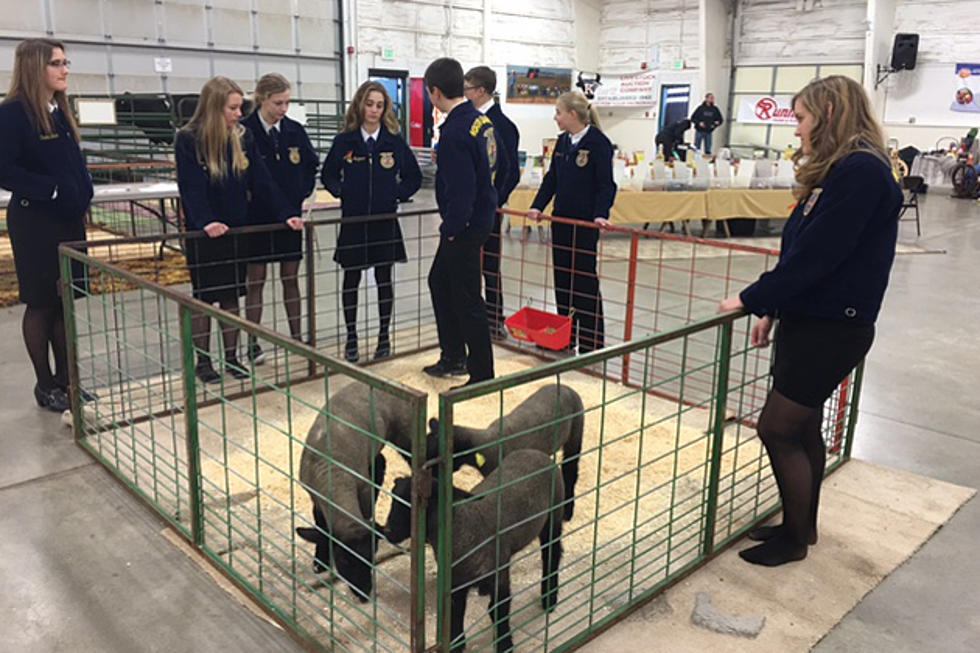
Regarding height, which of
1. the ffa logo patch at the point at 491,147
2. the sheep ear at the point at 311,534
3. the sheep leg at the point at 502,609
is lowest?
the sheep leg at the point at 502,609

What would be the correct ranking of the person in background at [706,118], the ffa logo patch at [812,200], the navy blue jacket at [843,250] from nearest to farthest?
1. the navy blue jacket at [843,250]
2. the ffa logo patch at [812,200]
3. the person in background at [706,118]

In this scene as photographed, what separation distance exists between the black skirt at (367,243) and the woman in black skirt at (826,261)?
7.89ft

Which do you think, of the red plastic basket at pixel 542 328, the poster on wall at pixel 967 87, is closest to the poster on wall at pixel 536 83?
the poster on wall at pixel 967 87

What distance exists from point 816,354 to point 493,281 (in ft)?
9.95

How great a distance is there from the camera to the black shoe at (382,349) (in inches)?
187

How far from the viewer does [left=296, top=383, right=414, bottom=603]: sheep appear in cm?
213

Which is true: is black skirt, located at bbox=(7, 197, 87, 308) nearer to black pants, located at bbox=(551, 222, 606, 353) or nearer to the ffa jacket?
black pants, located at bbox=(551, 222, 606, 353)

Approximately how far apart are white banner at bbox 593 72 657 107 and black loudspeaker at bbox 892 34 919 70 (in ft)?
16.6

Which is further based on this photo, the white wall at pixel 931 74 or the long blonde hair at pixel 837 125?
the white wall at pixel 931 74

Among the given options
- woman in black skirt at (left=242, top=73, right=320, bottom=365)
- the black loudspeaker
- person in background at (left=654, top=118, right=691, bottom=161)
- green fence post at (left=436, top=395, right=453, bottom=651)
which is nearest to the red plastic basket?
woman in black skirt at (left=242, top=73, right=320, bottom=365)

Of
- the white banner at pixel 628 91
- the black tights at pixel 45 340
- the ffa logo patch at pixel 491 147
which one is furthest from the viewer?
the white banner at pixel 628 91

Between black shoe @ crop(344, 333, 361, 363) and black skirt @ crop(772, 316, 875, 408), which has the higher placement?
black skirt @ crop(772, 316, 875, 408)

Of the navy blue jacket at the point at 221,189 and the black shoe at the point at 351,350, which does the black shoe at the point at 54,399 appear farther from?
the black shoe at the point at 351,350

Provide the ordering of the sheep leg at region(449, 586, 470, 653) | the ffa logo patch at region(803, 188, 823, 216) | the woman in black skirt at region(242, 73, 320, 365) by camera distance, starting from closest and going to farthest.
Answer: the sheep leg at region(449, 586, 470, 653) < the ffa logo patch at region(803, 188, 823, 216) < the woman in black skirt at region(242, 73, 320, 365)
